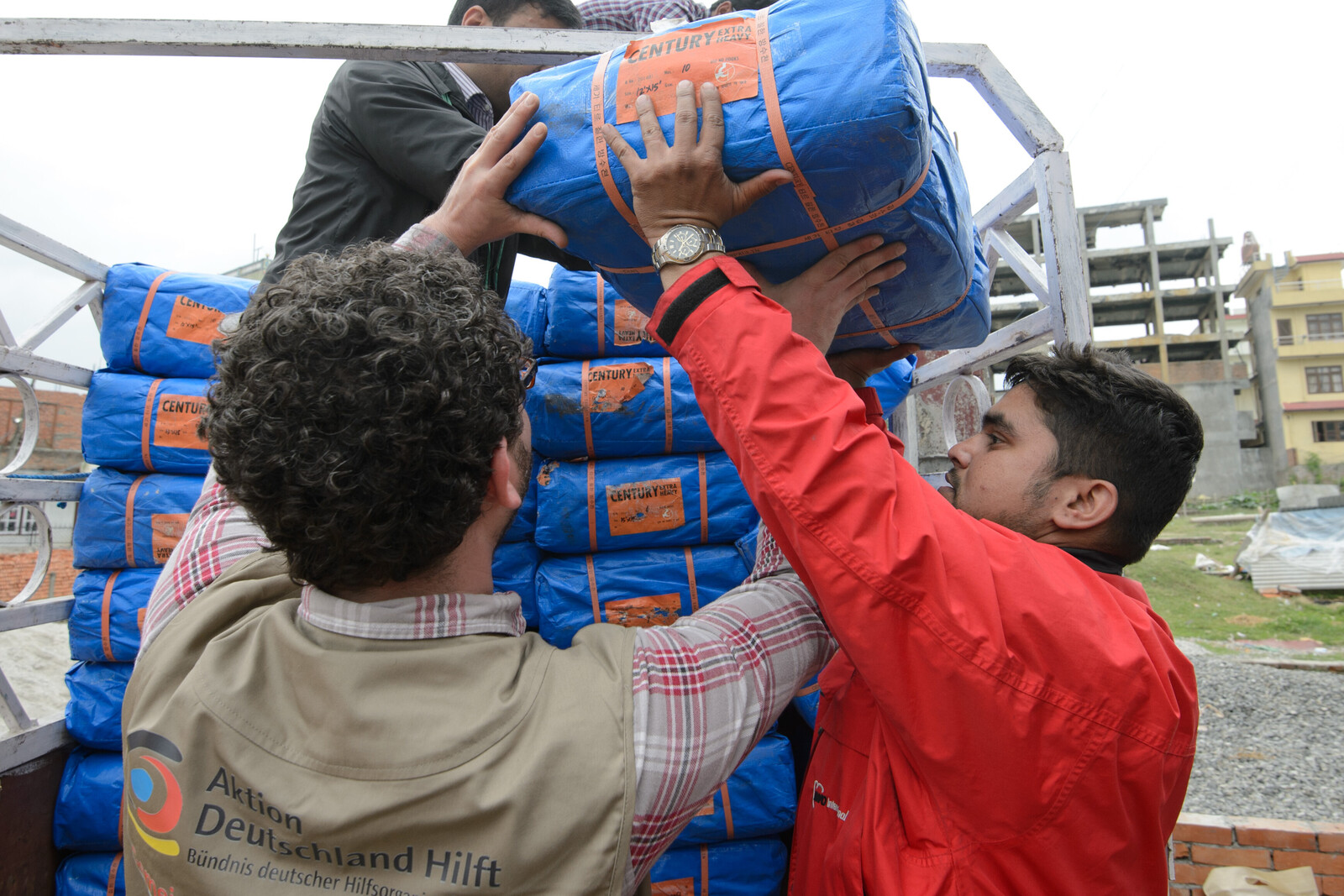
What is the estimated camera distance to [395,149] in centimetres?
151

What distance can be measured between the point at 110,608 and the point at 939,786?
3.22 metres

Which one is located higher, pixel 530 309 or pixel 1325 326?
pixel 1325 326

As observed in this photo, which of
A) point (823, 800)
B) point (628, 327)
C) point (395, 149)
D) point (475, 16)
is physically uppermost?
point (475, 16)

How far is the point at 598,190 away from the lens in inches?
45.0

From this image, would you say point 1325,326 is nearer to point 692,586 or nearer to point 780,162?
point 692,586

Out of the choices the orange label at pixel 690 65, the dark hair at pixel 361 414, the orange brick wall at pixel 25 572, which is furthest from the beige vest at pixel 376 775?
the orange brick wall at pixel 25 572

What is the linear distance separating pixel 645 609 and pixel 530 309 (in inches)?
46.0

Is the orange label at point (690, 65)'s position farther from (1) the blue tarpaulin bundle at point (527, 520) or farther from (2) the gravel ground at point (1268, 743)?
(2) the gravel ground at point (1268, 743)

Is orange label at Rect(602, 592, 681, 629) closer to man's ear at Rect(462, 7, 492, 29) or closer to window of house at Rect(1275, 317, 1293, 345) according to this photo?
man's ear at Rect(462, 7, 492, 29)

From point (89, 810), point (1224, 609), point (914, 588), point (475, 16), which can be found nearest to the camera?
point (914, 588)

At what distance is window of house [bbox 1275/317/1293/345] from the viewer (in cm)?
3431

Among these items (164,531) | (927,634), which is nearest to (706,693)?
(927,634)

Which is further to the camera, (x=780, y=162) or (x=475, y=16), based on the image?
(x=475, y=16)

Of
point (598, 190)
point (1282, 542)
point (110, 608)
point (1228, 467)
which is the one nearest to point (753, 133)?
point (598, 190)
